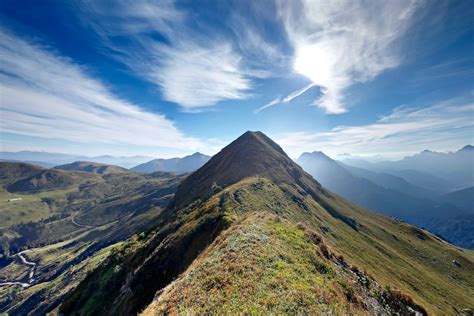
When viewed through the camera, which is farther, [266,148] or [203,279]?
[266,148]

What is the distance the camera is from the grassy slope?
66.9 meters

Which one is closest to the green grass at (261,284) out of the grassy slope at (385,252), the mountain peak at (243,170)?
the grassy slope at (385,252)

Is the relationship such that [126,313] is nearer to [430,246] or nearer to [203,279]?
[203,279]

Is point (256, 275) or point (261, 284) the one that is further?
point (256, 275)

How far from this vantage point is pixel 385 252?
320 feet

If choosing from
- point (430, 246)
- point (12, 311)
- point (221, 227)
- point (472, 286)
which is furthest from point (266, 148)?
point (12, 311)

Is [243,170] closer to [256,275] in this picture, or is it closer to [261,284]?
[256,275]

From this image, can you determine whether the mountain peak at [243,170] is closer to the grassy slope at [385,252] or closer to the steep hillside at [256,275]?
the grassy slope at [385,252]

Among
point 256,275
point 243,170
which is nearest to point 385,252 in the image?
point 243,170

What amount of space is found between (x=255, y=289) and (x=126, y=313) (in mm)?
24959

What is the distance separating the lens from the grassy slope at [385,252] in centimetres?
6694

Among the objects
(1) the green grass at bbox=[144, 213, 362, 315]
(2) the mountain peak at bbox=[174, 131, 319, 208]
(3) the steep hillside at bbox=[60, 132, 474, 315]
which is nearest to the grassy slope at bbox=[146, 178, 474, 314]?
(3) the steep hillside at bbox=[60, 132, 474, 315]

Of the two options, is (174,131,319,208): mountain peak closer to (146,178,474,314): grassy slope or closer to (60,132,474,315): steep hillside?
(146,178,474,314): grassy slope

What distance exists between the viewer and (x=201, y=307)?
1572 centimetres
